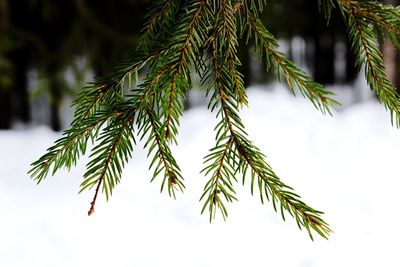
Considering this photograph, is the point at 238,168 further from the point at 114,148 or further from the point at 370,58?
the point at 370,58

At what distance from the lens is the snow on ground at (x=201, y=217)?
2.12 m

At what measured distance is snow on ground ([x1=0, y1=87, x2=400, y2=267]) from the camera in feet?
6.96

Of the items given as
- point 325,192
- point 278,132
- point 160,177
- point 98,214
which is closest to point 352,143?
point 278,132

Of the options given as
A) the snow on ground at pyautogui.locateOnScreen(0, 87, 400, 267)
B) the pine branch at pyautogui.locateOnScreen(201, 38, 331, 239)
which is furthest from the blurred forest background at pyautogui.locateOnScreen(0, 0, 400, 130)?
the pine branch at pyautogui.locateOnScreen(201, 38, 331, 239)

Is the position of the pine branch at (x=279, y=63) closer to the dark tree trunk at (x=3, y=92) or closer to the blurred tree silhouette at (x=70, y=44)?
the blurred tree silhouette at (x=70, y=44)

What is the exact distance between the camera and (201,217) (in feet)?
8.00

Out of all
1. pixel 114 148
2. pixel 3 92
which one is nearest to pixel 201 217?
pixel 114 148

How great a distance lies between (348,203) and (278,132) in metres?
1.05

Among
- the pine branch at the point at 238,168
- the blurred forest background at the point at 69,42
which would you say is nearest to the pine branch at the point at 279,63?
the pine branch at the point at 238,168

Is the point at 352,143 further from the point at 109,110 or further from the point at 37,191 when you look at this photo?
the point at 109,110

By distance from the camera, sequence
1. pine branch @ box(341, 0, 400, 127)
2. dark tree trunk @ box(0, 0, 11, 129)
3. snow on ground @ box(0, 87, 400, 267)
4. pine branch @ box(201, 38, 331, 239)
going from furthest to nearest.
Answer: dark tree trunk @ box(0, 0, 11, 129), snow on ground @ box(0, 87, 400, 267), pine branch @ box(341, 0, 400, 127), pine branch @ box(201, 38, 331, 239)

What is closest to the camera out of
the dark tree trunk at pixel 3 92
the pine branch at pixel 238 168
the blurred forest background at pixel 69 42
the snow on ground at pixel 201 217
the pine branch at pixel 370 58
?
the pine branch at pixel 238 168

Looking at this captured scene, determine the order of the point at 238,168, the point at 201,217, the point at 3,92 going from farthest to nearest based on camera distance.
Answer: the point at 3,92 < the point at 201,217 < the point at 238,168

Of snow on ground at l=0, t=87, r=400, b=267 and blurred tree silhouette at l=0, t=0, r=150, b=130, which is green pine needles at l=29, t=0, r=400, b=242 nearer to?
snow on ground at l=0, t=87, r=400, b=267
